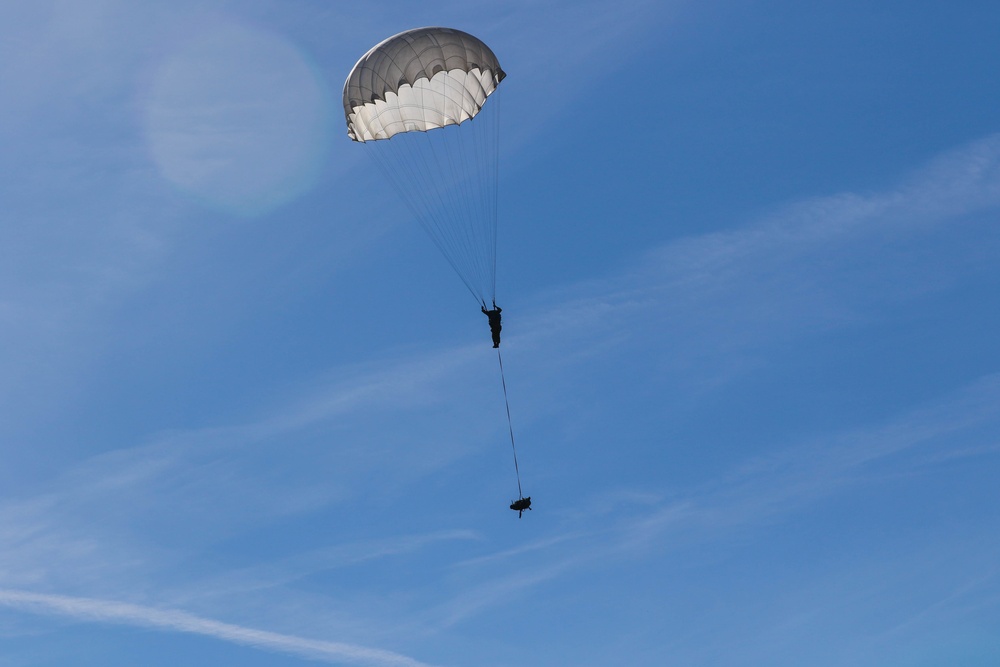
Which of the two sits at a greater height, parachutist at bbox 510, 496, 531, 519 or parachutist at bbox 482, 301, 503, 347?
parachutist at bbox 482, 301, 503, 347

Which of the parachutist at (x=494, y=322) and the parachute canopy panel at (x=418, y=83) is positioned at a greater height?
the parachute canopy panel at (x=418, y=83)

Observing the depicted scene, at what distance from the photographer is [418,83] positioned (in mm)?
58438

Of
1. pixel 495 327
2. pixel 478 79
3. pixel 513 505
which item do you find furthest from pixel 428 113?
pixel 513 505

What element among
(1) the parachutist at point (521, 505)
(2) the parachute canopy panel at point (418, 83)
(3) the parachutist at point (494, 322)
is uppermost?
(2) the parachute canopy panel at point (418, 83)

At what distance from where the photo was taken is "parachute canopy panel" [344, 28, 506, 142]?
5659 centimetres

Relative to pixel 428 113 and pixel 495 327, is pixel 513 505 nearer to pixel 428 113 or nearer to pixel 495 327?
pixel 495 327

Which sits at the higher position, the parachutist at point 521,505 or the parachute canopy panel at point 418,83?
the parachute canopy panel at point 418,83

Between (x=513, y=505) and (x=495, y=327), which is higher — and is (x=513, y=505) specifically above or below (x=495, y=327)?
below

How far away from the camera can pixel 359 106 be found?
5788cm

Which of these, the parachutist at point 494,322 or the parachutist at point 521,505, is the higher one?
the parachutist at point 494,322

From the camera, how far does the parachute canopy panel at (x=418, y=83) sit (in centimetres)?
5659

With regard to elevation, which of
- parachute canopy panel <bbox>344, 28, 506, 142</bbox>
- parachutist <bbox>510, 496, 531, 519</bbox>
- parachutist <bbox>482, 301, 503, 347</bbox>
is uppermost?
parachute canopy panel <bbox>344, 28, 506, 142</bbox>

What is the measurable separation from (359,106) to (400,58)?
301 cm

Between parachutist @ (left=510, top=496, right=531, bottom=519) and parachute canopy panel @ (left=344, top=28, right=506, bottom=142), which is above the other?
parachute canopy panel @ (left=344, top=28, right=506, bottom=142)
